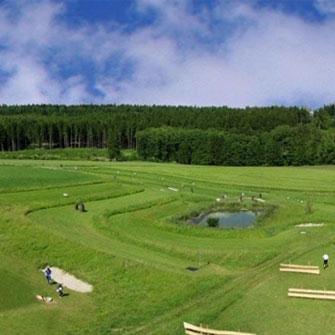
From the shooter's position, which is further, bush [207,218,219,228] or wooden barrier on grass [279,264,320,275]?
bush [207,218,219,228]

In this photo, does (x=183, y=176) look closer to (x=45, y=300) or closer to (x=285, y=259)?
(x=285, y=259)

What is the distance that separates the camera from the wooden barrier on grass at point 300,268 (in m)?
42.8

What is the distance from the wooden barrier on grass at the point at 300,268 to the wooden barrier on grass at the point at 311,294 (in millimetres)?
4920

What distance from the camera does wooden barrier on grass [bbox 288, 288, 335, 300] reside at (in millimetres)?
37156

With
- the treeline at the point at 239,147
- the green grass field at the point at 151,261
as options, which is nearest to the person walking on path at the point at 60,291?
the green grass field at the point at 151,261

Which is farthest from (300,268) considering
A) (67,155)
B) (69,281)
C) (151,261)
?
→ (67,155)

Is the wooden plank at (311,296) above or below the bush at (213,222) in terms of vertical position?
below

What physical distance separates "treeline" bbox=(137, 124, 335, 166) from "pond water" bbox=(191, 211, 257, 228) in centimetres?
8685

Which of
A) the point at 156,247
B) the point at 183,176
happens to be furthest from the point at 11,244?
the point at 183,176

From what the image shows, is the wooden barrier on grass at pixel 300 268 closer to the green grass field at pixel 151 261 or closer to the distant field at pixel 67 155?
the green grass field at pixel 151 261

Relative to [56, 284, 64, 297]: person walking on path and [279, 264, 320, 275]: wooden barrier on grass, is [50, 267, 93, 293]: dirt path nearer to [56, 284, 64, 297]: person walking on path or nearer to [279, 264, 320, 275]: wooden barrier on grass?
[56, 284, 64, 297]: person walking on path

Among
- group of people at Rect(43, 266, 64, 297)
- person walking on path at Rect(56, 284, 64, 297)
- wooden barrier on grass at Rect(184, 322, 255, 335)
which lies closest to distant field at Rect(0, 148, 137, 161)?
group of people at Rect(43, 266, 64, 297)

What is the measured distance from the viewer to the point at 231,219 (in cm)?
6881

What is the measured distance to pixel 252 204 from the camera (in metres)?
75.1
